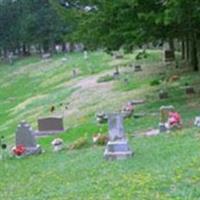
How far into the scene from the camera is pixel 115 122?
15906mm

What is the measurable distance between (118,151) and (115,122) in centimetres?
145

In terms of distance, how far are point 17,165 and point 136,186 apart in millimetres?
5890

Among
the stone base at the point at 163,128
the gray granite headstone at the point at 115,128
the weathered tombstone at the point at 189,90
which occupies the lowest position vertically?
the weathered tombstone at the point at 189,90

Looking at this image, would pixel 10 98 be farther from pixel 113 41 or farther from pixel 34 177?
pixel 34 177

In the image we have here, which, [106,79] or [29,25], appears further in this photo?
[29,25]

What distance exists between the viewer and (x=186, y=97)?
87.5 ft

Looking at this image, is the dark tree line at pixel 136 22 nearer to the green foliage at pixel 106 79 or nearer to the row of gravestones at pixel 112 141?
the row of gravestones at pixel 112 141

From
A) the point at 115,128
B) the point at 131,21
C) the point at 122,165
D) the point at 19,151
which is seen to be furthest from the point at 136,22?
the point at 122,165

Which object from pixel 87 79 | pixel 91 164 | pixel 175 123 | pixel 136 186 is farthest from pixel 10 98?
pixel 136 186

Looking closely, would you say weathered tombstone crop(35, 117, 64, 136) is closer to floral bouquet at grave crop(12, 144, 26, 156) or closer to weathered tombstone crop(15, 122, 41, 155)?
weathered tombstone crop(15, 122, 41, 155)

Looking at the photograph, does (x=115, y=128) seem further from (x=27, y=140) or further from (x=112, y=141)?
(x=27, y=140)

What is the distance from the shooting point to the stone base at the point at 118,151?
47.2ft

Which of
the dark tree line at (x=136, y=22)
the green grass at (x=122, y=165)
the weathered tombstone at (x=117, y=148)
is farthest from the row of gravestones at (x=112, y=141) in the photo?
the dark tree line at (x=136, y=22)

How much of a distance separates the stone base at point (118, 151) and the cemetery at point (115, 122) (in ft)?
0.07
